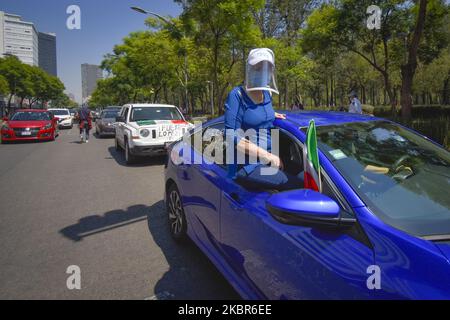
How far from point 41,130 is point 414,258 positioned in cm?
1727

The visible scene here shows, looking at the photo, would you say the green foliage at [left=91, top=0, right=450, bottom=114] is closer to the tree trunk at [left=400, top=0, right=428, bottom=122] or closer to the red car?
the tree trunk at [left=400, top=0, right=428, bottom=122]

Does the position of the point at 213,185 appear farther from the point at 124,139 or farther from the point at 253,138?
the point at 124,139

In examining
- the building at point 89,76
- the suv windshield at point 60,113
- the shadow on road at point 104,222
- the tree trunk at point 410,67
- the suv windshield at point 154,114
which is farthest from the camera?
the building at point 89,76

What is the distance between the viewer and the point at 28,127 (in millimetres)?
15727

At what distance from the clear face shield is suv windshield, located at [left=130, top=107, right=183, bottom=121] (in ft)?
26.1

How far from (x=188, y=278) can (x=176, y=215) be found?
37.3 inches

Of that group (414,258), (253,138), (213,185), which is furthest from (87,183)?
(414,258)

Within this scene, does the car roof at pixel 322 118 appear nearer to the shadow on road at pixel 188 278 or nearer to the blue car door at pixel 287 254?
the blue car door at pixel 287 254

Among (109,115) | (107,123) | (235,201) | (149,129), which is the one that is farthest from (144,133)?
(109,115)

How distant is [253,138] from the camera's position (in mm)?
2621

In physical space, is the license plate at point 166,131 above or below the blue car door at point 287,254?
above

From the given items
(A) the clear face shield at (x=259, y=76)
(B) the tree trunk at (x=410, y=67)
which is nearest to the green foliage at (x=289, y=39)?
(B) the tree trunk at (x=410, y=67)

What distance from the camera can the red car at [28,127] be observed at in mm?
15508

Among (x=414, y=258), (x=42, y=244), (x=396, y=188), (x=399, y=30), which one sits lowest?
(x=42, y=244)
